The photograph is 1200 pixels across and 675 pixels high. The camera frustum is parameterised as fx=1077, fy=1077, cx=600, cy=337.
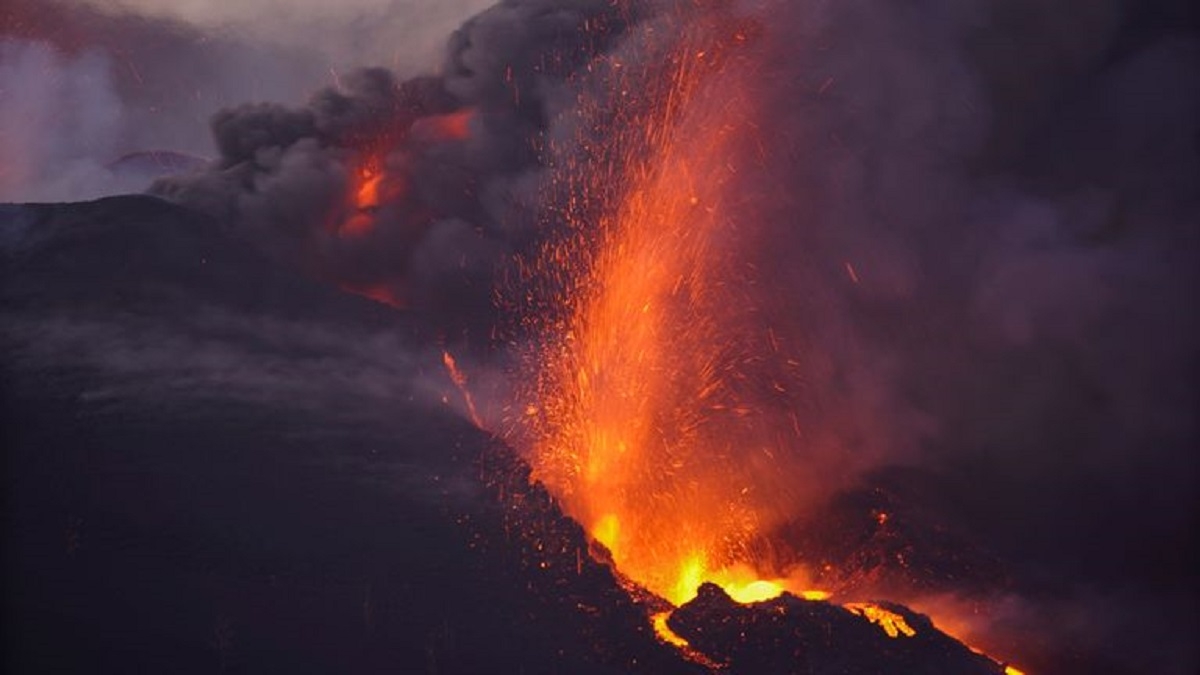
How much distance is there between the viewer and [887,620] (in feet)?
30.7

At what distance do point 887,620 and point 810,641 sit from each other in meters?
0.86

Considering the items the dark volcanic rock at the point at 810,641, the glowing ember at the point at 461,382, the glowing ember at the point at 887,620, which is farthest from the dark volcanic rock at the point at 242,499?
the glowing ember at the point at 887,620

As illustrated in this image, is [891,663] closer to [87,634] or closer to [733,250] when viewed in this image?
[87,634]

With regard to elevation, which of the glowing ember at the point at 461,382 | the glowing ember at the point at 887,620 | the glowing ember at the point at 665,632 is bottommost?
the glowing ember at the point at 665,632

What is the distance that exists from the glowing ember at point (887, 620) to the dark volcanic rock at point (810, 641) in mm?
21

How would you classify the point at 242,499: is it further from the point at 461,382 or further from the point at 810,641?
the point at 461,382

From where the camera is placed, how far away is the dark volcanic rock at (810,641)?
8.79 meters

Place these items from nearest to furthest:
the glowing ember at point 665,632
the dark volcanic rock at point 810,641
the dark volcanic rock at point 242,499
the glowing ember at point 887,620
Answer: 1. the dark volcanic rock at point 242,499
2. the dark volcanic rock at point 810,641
3. the glowing ember at point 665,632
4. the glowing ember at point 887,620

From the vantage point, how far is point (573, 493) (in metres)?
13.0

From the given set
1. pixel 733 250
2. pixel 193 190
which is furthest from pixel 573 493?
pixel 193 190

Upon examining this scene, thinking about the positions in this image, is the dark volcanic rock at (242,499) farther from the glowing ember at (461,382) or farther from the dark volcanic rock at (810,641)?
the dark volcanic rock at (810,641)

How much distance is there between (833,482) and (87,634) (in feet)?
41.8

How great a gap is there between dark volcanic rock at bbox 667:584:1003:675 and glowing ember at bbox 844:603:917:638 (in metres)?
0.02

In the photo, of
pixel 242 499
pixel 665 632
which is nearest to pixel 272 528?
pixel 242 499
